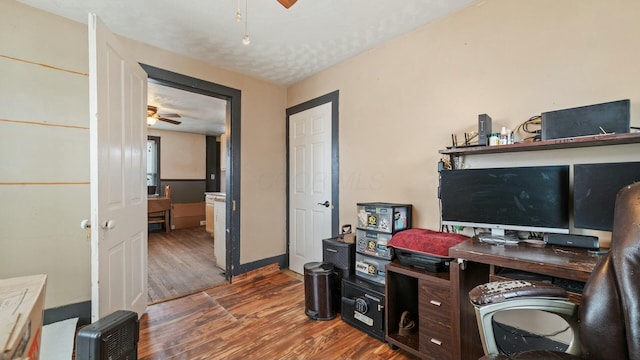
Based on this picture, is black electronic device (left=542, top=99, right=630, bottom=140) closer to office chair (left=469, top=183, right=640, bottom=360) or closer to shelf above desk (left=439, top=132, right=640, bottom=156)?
shelf above desk (left=439, top=132, right=640, bottom=156)

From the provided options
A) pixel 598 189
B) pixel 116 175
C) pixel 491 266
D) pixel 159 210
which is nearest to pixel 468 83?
pixel 598 189

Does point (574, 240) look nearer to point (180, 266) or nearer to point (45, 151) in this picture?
point (45, 151)

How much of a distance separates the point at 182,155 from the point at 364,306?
620cm

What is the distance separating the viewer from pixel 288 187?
139 inches

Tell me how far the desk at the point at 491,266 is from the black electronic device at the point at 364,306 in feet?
1.83

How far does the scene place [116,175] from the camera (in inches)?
70.6

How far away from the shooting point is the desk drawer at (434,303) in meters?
1.55

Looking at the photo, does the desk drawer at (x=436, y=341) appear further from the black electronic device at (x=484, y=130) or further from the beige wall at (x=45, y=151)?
the beige wall at (x=45, y=151)

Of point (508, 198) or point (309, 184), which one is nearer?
point (508, 198)

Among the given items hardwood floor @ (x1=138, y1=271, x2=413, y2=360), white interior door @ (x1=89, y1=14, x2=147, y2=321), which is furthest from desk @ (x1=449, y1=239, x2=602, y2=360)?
white interior door @ (x1=89, y1=14, x2=147, y2=321)

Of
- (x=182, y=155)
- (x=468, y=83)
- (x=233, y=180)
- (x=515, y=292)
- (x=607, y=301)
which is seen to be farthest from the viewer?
(x=182, y=155)

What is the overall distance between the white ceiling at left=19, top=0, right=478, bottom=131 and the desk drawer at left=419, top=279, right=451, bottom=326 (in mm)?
1984

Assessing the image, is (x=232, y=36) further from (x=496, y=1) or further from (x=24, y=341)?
(x=24, y=341)

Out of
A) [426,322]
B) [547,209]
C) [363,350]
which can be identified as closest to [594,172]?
[547,209]
